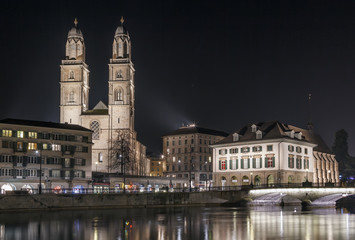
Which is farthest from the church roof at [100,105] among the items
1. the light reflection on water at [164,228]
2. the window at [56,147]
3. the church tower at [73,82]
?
the light reflection on water at [164,228]

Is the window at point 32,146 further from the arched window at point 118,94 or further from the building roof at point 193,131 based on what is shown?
the building roof at point 193,131

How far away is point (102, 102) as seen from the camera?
475ft

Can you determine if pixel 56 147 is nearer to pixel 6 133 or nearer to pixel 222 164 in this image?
pixel 6 133

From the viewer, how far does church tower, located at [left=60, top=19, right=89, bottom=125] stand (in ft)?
453

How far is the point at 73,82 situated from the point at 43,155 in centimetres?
4386

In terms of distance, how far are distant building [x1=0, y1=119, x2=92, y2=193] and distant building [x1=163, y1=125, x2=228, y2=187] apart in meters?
56.4

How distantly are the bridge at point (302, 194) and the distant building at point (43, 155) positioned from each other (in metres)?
32.6

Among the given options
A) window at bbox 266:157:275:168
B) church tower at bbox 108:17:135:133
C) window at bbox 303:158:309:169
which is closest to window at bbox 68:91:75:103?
church tower at bbox 108:17:135:133

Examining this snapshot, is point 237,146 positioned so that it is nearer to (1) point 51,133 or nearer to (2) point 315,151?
(2) point 315,151

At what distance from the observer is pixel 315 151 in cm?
12456

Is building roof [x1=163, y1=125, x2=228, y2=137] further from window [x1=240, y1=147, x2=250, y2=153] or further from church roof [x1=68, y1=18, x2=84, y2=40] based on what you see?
window [x1=240, y1=147, x2=250, y2=153]

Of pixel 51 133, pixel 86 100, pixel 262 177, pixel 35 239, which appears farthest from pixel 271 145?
pixel 35 239

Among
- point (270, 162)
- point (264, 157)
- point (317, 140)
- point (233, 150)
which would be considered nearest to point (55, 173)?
point (233, 150)

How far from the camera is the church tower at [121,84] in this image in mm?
136625
